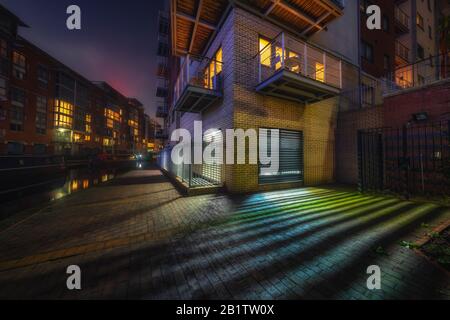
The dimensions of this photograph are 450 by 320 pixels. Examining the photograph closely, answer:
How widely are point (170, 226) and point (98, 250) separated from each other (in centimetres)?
145

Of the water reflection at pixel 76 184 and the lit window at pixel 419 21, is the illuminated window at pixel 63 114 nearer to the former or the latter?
the water reflection at pixel 76 184

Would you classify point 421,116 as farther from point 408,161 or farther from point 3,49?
point 3,49

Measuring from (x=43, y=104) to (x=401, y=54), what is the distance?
5183 centimetres

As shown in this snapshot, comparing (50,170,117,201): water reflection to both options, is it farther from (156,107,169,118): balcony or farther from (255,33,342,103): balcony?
(156,107,169,118): balcony

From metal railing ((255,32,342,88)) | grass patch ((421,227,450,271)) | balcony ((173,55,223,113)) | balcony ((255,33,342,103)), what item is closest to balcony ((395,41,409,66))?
metal railing ((255,32,342,88))

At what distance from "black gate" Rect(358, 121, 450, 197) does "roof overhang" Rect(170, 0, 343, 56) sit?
251 inches

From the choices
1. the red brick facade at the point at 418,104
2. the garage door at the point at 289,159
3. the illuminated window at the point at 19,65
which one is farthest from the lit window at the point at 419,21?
the illuminated window at the point at 19,65

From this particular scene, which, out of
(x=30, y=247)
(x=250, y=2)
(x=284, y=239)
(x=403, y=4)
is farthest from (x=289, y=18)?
(x=403, y=4)

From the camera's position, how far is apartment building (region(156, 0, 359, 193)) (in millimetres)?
7711

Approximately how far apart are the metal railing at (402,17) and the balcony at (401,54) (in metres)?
1.75

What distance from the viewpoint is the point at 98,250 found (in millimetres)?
3176

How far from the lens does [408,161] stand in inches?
257

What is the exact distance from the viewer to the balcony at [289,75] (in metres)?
7.04

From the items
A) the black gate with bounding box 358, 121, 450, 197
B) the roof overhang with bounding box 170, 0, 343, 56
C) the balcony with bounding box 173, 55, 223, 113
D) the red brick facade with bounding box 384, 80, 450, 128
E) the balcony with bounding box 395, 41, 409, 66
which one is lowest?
the black gate with bounding box 358, 121, 450, 197
